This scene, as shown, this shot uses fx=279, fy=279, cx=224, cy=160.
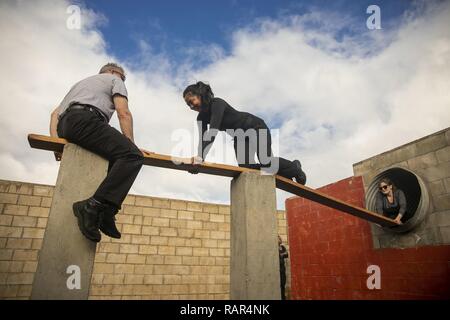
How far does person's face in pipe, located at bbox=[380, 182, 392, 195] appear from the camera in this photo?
14.8 ft

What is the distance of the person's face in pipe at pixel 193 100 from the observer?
107 inches

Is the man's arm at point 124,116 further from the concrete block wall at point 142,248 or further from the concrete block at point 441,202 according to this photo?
the concrete block wall at point 142,248

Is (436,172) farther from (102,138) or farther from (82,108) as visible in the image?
(82,108)

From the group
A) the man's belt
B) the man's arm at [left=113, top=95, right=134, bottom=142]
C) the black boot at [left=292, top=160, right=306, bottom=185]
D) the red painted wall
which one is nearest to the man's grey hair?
the man's arm at [left=113, top=95, right=134, bottom=142]

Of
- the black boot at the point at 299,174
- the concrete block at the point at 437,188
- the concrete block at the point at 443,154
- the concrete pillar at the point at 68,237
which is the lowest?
the concrete pillar at the point at 68,237

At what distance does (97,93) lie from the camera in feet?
6.21

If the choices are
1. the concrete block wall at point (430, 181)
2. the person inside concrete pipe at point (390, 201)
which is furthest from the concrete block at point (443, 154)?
the person inside concrete pipe at point (390, 201)

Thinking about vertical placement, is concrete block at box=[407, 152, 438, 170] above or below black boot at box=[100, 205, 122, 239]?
above

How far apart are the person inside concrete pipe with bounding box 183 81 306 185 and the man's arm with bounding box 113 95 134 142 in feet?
2.73

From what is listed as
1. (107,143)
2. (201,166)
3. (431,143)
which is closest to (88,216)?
(107,143)

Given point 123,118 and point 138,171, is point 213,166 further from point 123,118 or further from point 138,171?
point 123,118

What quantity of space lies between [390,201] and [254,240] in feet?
11.5

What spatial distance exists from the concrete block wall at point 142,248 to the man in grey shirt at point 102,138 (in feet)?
15.0

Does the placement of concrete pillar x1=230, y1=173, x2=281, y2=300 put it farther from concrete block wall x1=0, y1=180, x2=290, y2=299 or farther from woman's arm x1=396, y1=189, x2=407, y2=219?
concrete block wall x1=0, y1=180, x2=290, y2=299
